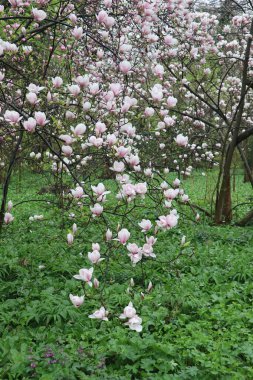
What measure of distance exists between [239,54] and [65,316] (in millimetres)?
7476

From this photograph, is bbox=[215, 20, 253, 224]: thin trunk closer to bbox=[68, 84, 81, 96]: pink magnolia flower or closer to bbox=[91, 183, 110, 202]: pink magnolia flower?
bbox=[68, 84, 81, 96]: pink magnolia flower

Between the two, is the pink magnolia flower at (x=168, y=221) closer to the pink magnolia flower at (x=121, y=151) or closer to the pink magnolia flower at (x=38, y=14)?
the pink magnolia flower at (x=121, y=151)

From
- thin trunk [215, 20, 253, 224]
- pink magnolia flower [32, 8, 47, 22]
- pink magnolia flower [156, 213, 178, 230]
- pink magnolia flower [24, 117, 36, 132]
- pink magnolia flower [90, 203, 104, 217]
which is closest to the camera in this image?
pink magnolia flower [24, 117, 36, 132]

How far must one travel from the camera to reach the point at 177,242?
6602 millimetres

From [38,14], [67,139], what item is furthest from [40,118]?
[38,14]

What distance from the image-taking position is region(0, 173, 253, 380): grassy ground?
3.11m

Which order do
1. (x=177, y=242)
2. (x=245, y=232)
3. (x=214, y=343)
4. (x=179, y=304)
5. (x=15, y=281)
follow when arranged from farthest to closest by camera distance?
(x=245, y=232) < (x=177, y=242) < (x=15, y=281) < (x=179, y=304) < (x=214, y=343)

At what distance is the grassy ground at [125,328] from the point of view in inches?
122

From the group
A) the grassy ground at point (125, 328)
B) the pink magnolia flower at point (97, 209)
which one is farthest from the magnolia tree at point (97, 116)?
the grassy ground at point (125, 328)

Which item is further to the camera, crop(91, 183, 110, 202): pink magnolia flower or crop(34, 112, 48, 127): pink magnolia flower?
crop(91, 183, 110, 202): pink magnolia flower

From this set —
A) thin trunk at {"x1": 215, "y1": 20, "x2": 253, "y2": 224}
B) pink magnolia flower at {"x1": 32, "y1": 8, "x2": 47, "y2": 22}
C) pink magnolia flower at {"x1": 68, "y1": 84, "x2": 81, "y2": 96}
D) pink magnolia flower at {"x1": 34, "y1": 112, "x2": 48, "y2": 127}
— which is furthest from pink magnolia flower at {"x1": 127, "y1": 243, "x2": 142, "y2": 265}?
thin trunk at {"x1": 215, "y1": 20, "x2": 253, "y2": 224}

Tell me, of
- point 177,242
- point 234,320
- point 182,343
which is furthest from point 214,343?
point 177,242

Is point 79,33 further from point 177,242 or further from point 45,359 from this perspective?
point 177,242

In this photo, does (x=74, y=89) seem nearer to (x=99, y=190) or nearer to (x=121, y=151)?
(x=121, y=151)
